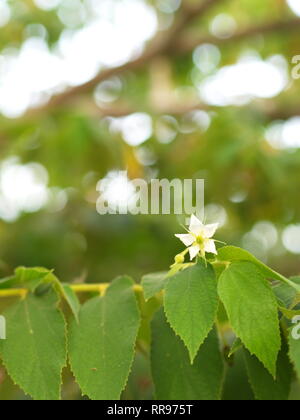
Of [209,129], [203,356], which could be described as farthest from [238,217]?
[203,356]

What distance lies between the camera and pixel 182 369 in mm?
730

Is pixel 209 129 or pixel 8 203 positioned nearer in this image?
pixel 209 129

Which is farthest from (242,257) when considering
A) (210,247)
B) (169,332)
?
(169,332)

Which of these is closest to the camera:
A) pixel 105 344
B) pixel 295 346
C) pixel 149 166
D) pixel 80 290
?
pixel 295 346

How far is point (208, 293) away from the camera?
→ 2.11 ft

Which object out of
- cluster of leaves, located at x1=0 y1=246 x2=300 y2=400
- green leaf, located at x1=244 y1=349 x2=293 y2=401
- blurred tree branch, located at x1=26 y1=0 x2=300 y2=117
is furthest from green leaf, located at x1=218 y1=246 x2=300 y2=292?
blurred tree branch, located at x1=26 y1=0 x2=300 y2=117

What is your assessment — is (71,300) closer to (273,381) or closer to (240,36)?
(273,381)

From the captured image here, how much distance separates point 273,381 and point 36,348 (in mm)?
279

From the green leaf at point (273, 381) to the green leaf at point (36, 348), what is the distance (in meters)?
0.22

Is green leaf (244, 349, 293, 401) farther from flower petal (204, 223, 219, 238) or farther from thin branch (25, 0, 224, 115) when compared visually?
thin branch (25, 0, 224, 115)

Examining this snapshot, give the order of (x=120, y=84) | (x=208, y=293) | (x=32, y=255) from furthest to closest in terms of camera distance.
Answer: (x=120, y=84), (x=32, y=255), (x=208, y=293)
